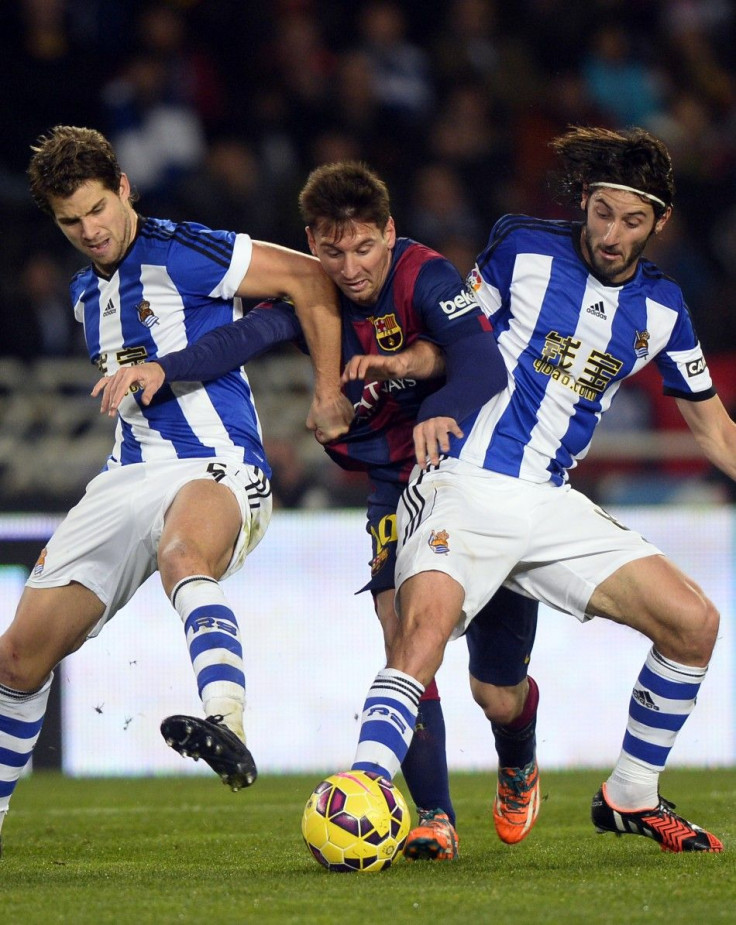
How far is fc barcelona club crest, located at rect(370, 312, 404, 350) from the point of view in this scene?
4.77m

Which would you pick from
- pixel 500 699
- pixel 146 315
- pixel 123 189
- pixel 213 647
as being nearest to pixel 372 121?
pixel 123 189

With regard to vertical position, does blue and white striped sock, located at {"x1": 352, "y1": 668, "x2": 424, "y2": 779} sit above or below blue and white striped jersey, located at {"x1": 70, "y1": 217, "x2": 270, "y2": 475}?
below

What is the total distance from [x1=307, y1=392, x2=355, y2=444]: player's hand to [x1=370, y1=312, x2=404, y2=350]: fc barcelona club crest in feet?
0.76

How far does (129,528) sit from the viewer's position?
4.59m

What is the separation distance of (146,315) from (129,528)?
0.72 metres

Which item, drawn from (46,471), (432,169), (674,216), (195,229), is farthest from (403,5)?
(195,229)

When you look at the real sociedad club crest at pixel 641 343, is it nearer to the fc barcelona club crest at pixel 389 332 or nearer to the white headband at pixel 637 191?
the white headband at pixel 637 191

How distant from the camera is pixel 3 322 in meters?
9.57

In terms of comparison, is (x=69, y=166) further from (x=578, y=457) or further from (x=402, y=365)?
(x=578, y=457)

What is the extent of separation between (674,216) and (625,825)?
24.6 feet

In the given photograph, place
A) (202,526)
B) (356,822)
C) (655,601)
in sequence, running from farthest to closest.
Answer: (655,601) → (202,526) → (356,822)

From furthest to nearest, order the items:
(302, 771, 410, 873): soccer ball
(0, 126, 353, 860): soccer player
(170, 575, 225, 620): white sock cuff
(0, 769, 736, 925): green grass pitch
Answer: (0, 126, 353, 860): soccer player, (170, 575, 225, 620): white sock cuff, (302, 771, 410, 873): soccer ball, (0, 769, 736, 925): green grass pitch

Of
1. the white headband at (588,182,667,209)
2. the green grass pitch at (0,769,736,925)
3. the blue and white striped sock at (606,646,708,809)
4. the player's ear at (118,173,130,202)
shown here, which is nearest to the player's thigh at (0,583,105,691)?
the green grass pitch at (0,769,736,925)

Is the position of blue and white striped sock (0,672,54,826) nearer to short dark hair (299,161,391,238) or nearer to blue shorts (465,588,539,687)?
blue shorts (465,588,539,687)
